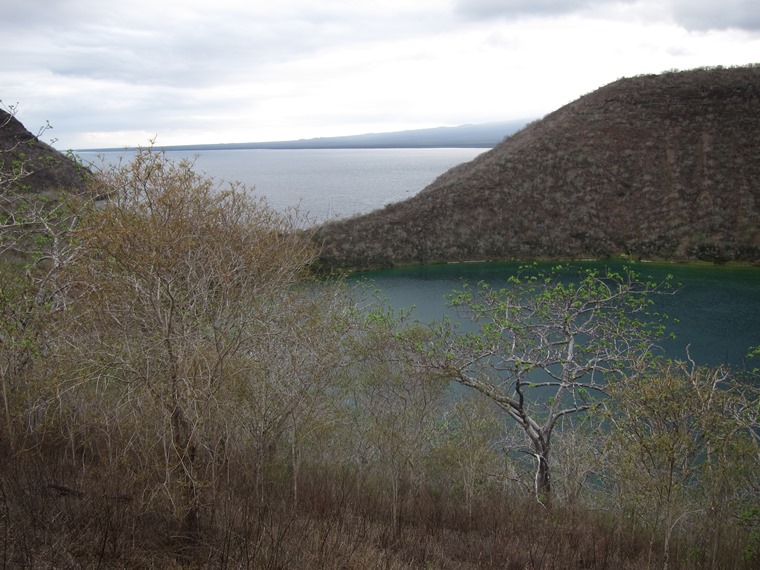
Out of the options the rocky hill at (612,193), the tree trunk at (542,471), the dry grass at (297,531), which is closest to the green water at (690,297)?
the rocky hill at (612,193)

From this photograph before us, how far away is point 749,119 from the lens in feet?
182

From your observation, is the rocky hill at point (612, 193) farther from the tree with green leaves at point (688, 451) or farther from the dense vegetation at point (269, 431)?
the tree with green leaves at point (688, 451)

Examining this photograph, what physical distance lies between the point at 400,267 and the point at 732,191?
32.7 metres

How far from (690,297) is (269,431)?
3284 cm

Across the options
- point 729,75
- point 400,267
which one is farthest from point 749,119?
point 400,267

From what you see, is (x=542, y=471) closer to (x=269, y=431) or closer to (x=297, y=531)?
(x=269, y=431)

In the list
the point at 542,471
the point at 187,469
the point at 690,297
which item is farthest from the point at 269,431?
the point at 690,297

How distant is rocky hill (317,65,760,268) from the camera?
5006 cm

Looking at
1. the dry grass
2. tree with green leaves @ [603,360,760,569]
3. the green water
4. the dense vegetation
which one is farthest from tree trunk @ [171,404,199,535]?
the green water

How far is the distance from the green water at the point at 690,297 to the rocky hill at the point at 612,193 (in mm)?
3486

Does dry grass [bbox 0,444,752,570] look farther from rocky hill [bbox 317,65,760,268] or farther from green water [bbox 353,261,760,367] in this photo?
rocky hill [bbox 317,65,760,268]

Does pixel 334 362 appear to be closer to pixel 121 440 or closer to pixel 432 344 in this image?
pixel 432 344

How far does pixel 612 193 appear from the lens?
54.4 m

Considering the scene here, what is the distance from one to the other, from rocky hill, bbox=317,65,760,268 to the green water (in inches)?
137
